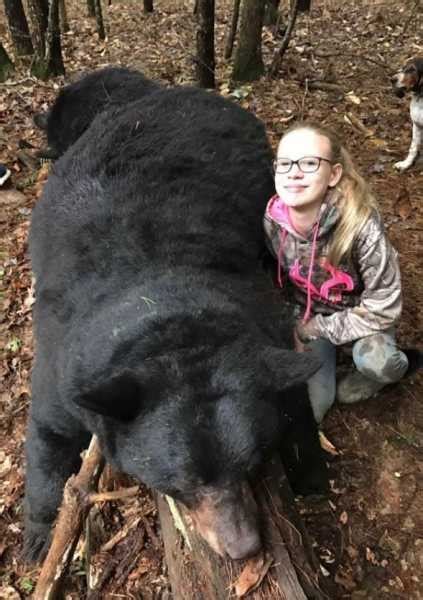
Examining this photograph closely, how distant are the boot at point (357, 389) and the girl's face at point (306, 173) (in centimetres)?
136

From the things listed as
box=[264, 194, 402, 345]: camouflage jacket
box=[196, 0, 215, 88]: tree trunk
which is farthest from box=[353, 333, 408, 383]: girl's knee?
box=[196, 0, 215, 88]: tree trunk

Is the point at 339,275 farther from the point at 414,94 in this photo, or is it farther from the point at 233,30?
the point at 233,30


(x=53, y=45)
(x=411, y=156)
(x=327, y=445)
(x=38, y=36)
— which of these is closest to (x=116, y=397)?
(x=327, y=445)

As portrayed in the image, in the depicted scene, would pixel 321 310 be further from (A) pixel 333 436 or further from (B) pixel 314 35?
(B) pixel 314 35

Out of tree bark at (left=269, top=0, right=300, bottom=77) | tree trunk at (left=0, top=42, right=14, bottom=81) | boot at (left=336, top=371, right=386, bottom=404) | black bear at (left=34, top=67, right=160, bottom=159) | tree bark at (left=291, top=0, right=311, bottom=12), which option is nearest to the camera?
boot at (left=336, top=371, right=386, bottom=404)

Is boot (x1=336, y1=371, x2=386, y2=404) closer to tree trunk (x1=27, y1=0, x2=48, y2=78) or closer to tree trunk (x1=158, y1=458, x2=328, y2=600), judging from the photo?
tree trunk (x1=158, y1=458, x2=328, y2=600)

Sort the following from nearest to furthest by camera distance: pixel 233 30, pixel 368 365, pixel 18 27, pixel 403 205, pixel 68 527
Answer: pixel 68 527
pixel 368 365
pixel 403 205
pixel 233 30
pixel 18 27

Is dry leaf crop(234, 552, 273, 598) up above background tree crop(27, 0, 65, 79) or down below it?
below

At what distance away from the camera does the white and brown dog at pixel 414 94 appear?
7.00m

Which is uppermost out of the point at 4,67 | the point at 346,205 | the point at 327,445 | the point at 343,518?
the point at 346,205

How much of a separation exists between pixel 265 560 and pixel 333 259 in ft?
6.28

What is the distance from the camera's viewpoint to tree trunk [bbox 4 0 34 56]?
402 inches

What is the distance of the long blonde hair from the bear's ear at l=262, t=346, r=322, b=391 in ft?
4.12

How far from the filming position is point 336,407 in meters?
4.27
